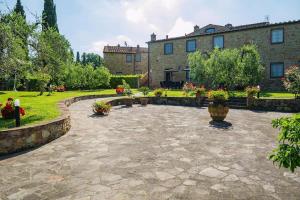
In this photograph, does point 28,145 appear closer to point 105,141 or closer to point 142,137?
point 105,141

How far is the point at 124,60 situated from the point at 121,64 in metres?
0.90

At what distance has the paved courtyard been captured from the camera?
485cm

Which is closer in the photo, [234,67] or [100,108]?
[100,108]

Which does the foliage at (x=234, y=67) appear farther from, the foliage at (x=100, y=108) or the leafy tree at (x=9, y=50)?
the leafy tree at (x=9, y=50)

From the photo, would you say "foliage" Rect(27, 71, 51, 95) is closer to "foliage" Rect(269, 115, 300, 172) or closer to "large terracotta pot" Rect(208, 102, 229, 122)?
"large terracotta pot" Rect(208, 102, 229, 122)

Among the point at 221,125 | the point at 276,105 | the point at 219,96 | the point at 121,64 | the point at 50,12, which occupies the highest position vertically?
the point at 50,12

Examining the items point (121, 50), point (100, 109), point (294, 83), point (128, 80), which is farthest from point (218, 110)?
point (121, 50)

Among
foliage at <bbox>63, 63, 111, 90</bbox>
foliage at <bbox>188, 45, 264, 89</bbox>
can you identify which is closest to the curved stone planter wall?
foliage at <bbox>188, 45, 264, 89</bbox>

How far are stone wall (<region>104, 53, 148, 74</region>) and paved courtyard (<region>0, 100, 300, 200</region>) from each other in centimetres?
3954

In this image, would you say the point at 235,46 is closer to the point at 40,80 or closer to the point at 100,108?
the point at 40,80

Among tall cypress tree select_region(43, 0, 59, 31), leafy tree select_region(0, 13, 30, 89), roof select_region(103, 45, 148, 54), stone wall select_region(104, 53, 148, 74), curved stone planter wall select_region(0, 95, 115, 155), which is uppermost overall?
tall cypress tree select_region(43, 0, 59, 31)

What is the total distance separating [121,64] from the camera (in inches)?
1939

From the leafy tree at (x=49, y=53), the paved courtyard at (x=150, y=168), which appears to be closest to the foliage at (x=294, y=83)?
the paved courtyard at (x=150, y=168)

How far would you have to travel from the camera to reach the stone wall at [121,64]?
48594 millimetres
